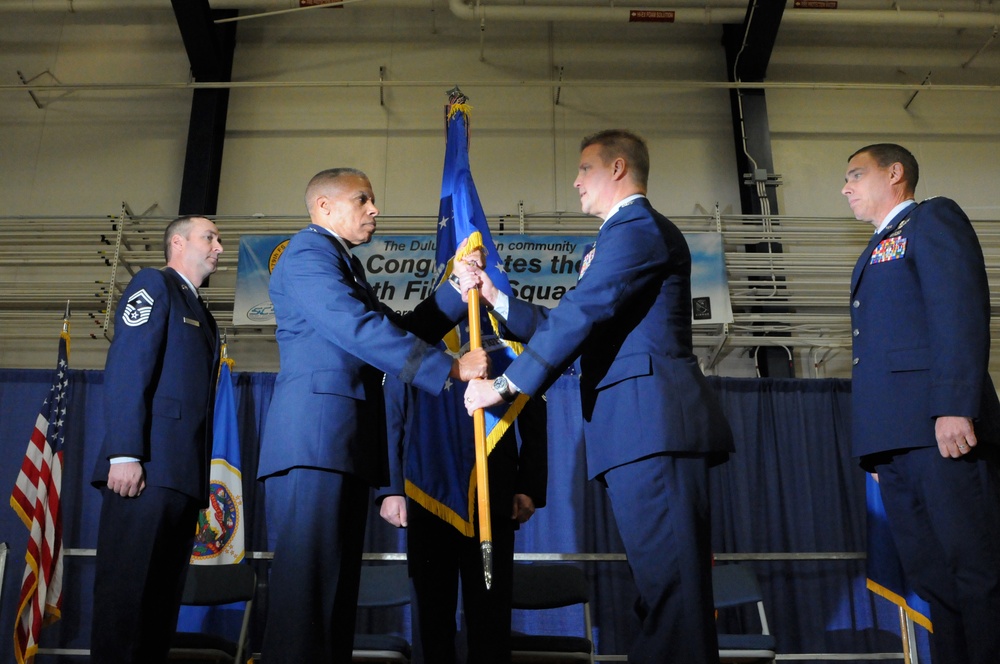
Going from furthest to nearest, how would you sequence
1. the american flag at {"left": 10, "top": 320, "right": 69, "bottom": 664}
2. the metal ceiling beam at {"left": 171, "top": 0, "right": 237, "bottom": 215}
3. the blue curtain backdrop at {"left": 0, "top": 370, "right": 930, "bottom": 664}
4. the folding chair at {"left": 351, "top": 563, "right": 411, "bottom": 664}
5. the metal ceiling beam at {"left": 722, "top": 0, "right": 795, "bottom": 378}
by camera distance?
the metal ceiling beam at {"left": 171, "top": 0, "right": 237, "bottom": 215}
the metal ceiling beam at {"left": 722, "top": 0, "right": 795, "bottom": 378}
the blue curtain backdrop at {"left": 0, "top": 370, "right": 930, "bottom": 664}
the american flag at {"left": 10, "top": 320, "right": 69, "bottom": 664}
the folding chair at {"left": 351, "top": 563, "right": 411, "bottom": 664}

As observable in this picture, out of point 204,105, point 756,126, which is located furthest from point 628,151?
point 204,105

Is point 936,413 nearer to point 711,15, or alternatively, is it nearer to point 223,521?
point 223,521

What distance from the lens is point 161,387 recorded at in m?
3.46

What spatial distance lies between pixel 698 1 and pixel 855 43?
1647 millimetres

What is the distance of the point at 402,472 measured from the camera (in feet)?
11.6

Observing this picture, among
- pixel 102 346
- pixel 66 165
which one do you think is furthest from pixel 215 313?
pixel 66 165

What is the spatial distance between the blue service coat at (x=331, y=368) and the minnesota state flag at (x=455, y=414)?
353 millimetres

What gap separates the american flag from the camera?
5008 mm

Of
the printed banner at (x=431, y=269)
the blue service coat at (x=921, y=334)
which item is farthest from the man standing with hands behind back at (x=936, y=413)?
the printed banner at (x=431, y=269)

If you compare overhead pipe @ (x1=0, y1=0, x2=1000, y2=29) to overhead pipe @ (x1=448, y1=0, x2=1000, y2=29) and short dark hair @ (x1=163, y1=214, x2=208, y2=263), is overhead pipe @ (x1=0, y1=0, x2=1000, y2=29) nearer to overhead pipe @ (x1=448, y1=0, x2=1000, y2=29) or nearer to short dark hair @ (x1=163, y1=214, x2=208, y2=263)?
overhead pipe @ (x1=448, y1=0, x2=1000, y2=29)

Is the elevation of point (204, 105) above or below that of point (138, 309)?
above

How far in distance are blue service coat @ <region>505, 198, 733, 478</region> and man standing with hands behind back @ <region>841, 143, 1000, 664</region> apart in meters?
0.67

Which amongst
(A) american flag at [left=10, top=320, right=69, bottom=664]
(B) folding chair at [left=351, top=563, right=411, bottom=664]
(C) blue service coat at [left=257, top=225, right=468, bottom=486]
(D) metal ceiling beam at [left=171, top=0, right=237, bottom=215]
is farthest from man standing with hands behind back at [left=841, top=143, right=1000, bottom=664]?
(D) metal ceiling beam at [left=171, top=0, right=237, bottom=215]

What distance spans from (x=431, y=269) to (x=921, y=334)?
172 inches
